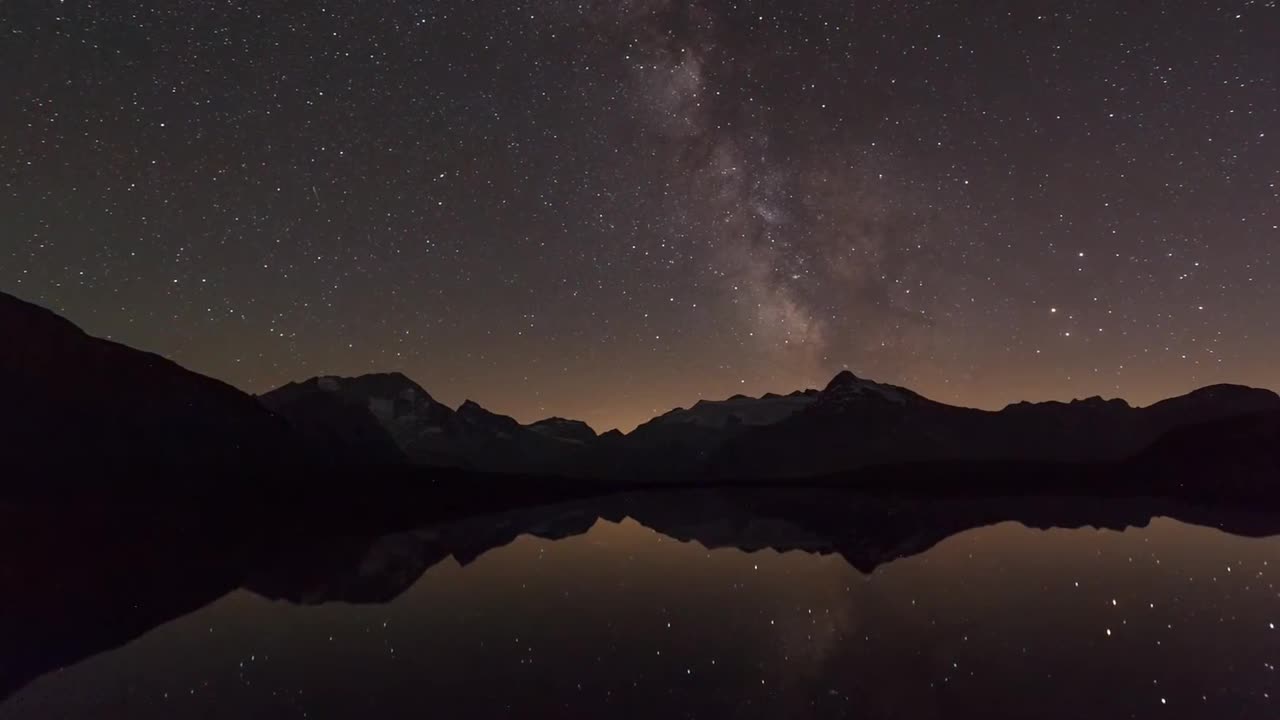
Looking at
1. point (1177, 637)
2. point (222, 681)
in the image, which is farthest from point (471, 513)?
point (1177, 637)

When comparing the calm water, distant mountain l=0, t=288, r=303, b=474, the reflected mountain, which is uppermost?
distant mountain l=0, t=288, r=303, b=474

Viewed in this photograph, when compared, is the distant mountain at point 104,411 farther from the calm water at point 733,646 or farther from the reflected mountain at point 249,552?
the calm water at point 733,646

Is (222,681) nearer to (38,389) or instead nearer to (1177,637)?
(1177,637)

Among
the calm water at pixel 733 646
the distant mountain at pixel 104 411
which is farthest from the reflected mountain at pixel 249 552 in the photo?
the distant mountain at pixel 104 411

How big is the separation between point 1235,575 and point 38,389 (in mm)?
182126

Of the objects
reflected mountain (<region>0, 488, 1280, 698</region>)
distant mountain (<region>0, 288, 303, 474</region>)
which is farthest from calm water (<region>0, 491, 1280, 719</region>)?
distant mountain (<region>0, 288, 303, 474</region>)

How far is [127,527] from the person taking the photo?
90438 mm

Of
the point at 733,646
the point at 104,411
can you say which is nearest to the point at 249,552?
the point at 733,646

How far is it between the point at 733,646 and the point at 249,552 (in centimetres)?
6497

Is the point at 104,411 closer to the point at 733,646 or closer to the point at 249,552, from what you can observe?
the point at 249,552

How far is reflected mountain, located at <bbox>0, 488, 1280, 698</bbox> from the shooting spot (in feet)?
112

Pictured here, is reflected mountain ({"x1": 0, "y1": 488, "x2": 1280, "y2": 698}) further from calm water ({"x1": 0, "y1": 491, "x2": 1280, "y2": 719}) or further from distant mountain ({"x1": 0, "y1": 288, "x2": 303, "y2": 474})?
distant mountain ({"x1": 0, "y1": 288, "x2": 303, "y2": 474})

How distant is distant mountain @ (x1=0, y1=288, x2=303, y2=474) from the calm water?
116 m

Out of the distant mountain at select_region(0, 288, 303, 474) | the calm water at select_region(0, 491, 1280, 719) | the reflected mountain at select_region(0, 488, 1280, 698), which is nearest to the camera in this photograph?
the calm water at select_region(0, 491, 1280, 719)
